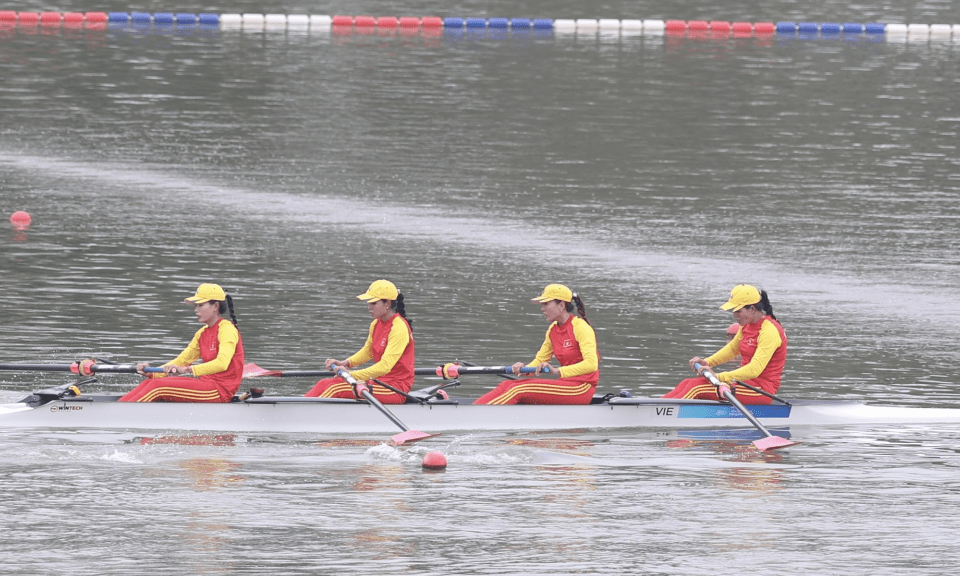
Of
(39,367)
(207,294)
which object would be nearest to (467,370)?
(207,294)

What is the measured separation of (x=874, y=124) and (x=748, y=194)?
784cm

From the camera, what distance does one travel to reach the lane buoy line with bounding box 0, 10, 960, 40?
152 ft

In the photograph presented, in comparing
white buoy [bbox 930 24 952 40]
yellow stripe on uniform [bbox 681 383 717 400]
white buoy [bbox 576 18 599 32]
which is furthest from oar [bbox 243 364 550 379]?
white buoy [bbox 930 24 952 40]

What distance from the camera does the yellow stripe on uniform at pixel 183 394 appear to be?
1505 cm

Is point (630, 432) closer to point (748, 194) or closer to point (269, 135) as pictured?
point (748, 194)

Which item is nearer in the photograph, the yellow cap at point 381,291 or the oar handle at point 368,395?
the oar handle at point 368,395

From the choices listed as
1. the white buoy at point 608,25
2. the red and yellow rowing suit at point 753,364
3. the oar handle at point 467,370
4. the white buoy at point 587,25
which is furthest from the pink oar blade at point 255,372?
the white buoy at point 608,25

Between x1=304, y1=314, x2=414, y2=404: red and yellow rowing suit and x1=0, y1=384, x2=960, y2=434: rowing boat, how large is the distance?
18 centimetres

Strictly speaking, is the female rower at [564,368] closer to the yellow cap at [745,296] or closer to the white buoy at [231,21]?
the yellow cap at [745,296]

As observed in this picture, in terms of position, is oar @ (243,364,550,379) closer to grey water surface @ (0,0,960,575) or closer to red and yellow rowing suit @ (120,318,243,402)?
grey water surface @ (0,0,960,575)

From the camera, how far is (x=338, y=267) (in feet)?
74.8

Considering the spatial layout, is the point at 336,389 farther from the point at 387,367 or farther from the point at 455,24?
the point at 455,24

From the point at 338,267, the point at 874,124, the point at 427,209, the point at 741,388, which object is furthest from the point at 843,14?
the point at 741,388

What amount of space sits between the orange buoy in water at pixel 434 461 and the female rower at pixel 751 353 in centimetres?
289
